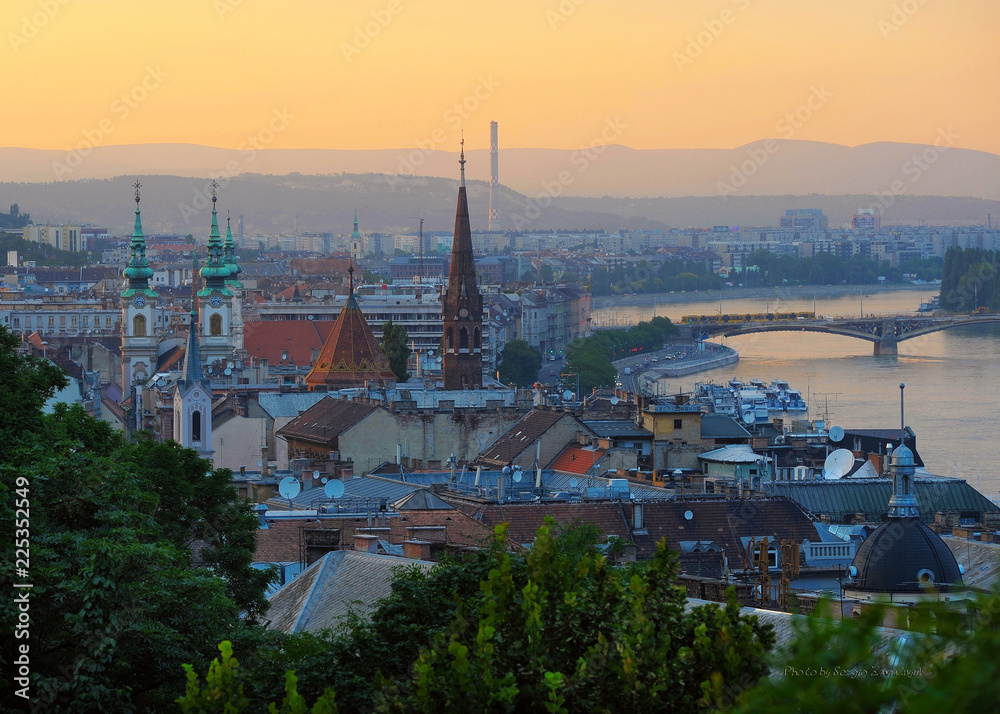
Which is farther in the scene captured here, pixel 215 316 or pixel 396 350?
pixel 215 316

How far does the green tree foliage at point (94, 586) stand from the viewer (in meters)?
6.29

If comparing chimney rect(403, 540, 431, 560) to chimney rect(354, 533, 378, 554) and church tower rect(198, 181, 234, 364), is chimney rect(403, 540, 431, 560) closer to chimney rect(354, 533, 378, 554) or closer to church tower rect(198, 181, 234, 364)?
chimney rect(354, 533, 378, 554)

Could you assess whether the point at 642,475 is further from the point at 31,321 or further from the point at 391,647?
the point at 31,321

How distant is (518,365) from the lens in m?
49.4

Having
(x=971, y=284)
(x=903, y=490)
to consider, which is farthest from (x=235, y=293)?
(x=971, y=284)

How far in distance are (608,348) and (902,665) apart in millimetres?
57558

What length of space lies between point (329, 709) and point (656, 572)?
0.93m

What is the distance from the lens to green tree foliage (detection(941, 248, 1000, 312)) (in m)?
83.3

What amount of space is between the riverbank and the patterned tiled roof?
7189 cm

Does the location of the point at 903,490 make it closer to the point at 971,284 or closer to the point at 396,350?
the point at 396,350

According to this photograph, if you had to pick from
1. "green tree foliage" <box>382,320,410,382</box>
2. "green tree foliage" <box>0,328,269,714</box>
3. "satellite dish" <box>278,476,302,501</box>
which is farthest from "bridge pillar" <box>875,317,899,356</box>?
"green tree foliage" <box>0,328,269,714</box>

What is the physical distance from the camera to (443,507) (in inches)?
558

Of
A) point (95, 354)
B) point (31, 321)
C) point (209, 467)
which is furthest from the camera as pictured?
point (31, 321)

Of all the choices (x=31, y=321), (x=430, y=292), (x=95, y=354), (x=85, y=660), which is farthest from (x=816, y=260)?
(x=85, y=660)
